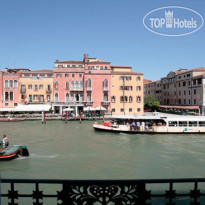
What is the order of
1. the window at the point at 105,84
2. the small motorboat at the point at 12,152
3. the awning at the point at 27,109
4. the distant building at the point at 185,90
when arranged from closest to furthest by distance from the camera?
the small motorboat at the point at 12,152 < the awning at the point at 27,109 < the distant building at the point at 185,90 < the window at the point at 105,84

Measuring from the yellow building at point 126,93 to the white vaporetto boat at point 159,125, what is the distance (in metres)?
19.6

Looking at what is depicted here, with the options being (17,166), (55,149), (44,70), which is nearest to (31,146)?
(55,149)

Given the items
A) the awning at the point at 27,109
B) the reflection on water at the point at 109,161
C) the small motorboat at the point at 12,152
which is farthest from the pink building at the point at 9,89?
the small motorboat at the point at 12,152

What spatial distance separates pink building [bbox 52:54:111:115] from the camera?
42.0 m

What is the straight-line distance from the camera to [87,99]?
42.5 metres

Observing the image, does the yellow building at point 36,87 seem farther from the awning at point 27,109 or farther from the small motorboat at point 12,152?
the small motorboat at point 12,152

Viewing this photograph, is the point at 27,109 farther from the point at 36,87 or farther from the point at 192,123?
the point at 192,123

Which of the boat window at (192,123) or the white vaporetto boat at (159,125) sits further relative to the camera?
the boat window at (192,123)

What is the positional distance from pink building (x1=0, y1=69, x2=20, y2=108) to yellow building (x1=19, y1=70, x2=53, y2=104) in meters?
0.90

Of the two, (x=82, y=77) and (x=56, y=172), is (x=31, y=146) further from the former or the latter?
(x=82, y=77)

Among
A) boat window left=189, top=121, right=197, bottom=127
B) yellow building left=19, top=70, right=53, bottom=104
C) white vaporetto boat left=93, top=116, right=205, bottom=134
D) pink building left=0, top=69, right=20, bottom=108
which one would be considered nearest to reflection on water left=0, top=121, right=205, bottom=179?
white vaporetto boat left=93, top=116, right=205, bottom=134

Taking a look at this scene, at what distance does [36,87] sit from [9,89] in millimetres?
5013

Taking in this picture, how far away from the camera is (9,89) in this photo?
41.1 m

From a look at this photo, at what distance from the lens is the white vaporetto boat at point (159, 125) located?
22.0 meters
